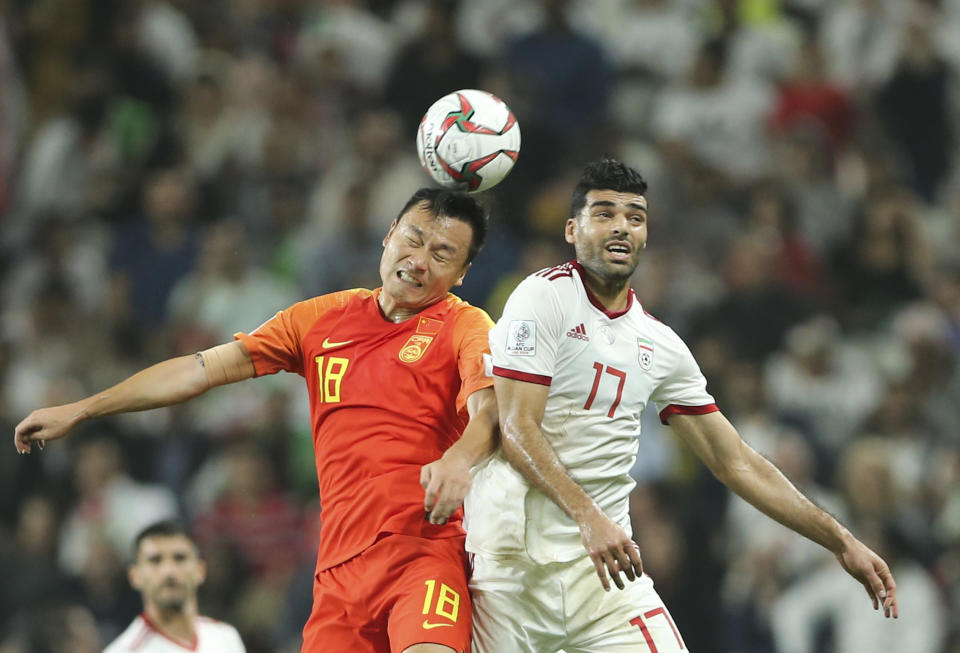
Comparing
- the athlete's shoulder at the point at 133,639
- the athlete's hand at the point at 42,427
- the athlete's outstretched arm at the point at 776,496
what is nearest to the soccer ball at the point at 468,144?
the athlete's outstretched arm at the point at 776,496

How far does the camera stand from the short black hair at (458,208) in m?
5.58

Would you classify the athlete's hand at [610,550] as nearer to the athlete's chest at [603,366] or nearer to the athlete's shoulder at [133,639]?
the athlete's chest at [603,366]

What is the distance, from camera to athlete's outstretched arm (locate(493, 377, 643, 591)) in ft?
15.4

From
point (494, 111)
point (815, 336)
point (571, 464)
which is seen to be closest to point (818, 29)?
point (815, 336)

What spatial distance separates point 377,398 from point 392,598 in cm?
76

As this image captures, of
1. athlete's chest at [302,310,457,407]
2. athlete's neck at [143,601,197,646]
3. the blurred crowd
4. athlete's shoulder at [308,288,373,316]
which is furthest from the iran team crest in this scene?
the blurred crowd

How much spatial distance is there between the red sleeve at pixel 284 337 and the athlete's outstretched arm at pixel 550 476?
95 centimetres

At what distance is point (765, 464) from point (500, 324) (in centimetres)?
122

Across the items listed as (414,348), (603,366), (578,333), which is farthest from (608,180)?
(414,348)

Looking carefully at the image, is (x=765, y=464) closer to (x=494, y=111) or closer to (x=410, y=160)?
(x=494, y=111)

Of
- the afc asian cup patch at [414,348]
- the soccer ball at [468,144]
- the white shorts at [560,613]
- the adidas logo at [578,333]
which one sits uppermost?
the soccer ball at [468,144]

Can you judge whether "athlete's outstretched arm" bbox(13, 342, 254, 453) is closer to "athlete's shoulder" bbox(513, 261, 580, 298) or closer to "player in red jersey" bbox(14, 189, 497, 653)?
"player in red jersey" bbox(14, 189, 497, 653)

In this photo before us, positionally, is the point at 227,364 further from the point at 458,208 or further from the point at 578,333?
the point at 578,333

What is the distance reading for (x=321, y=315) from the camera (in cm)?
569
